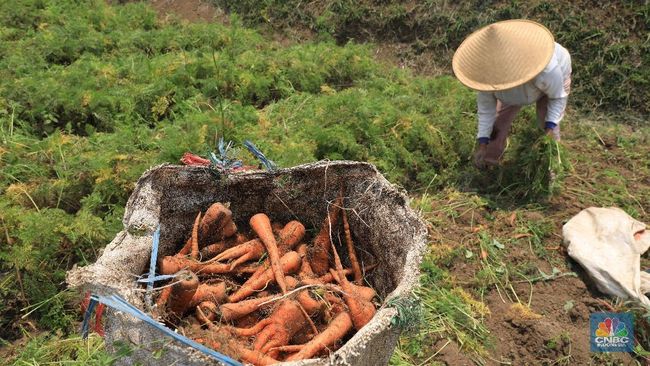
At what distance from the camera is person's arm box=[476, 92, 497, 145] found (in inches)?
188

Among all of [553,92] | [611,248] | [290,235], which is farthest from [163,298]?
[553,92]

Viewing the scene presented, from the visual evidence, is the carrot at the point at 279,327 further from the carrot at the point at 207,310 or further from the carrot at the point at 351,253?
the carrot at the point at 351,253

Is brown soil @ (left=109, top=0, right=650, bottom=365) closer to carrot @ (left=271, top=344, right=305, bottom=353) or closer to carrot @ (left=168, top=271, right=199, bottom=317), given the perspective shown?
carrot @ (left=271, top=344, right=305, bottom=353)

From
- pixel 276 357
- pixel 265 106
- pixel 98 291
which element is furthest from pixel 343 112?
pixel 98 291

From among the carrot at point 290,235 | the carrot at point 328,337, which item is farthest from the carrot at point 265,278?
the carrot at point 328,337

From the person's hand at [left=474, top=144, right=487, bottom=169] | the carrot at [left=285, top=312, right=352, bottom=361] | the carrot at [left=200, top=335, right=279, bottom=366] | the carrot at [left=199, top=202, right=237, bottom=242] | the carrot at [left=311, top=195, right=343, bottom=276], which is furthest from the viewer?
the person's hand at [left=474, top=144, right=487, bottom=169]

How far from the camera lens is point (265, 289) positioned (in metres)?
2.92

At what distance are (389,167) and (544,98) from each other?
5.43 feet

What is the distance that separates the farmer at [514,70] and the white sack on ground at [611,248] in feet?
2.95

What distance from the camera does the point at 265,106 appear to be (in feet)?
18.1

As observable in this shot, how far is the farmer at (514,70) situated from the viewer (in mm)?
4312

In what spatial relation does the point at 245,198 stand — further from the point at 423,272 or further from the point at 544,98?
the point at 544,98

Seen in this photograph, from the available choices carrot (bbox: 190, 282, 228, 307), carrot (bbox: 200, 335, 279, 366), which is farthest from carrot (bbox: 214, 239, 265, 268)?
carrot (bbox: 200, 335, 279, 366)

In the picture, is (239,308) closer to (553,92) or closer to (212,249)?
(212,249)
